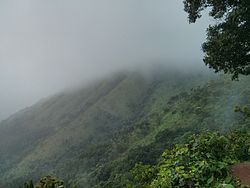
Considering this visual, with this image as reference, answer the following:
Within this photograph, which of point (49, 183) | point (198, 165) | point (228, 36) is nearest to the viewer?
point (198, 165)

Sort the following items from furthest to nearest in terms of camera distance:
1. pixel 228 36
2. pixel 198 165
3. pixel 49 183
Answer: pixel 228 36
pixel 49 183
pixel 198 165

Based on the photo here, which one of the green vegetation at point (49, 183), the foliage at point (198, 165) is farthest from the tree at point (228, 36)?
the green vegetation at point (49, 183)

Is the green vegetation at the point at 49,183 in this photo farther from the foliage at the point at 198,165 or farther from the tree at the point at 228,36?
the tree at the point at 228,36

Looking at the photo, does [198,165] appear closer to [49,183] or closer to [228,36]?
[49,183]

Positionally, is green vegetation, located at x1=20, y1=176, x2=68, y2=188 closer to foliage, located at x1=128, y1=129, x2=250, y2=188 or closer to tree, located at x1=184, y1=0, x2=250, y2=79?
foliage, located at x1=128, y1=129, x2=250, y2=188

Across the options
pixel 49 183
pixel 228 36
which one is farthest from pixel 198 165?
pixel 228 36

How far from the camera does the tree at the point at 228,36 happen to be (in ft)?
47.9

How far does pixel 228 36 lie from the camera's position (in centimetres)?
1522

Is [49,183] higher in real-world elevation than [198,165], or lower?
lower

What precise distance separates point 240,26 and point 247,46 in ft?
2.71

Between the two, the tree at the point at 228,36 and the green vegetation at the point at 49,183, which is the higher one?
the tree at the point at 228,36

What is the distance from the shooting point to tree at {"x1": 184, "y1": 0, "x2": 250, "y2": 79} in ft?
47.9

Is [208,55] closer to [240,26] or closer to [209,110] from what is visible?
[240,26]

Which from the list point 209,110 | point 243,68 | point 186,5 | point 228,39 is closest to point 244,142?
point 243,68
